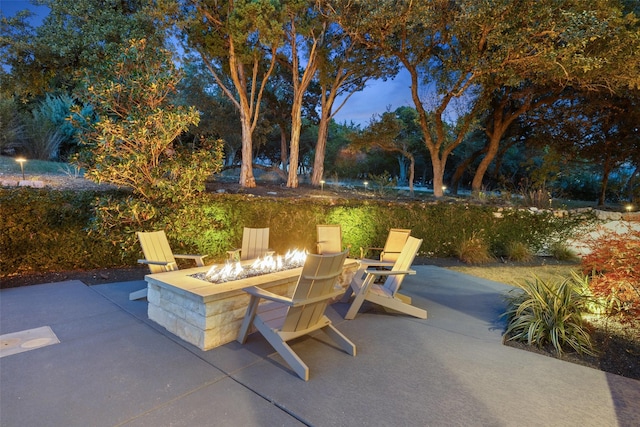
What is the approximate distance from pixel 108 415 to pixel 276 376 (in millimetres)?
1154

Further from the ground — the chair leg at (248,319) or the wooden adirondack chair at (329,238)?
the wooden adirondack chair at (329,238)

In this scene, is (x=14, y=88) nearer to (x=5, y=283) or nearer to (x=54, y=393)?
(x=5, y=283)

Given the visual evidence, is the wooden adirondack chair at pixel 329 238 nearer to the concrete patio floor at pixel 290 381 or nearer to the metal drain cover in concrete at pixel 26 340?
the concrete patio floor at pixel 290 381

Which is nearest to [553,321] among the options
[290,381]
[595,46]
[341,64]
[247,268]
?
[290,381]

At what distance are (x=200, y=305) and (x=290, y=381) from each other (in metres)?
1.08

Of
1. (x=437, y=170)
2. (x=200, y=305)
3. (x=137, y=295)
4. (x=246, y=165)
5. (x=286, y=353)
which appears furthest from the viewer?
(x=437, y=170)

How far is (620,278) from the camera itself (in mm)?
3498

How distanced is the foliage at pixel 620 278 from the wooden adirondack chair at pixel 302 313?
2.91 m

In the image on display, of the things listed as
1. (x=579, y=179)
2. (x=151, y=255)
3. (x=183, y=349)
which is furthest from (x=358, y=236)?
(x=579, y=179)

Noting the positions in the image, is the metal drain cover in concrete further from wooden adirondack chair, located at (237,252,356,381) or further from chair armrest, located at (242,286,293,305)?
chair armrest, located at (242,286,293,305)

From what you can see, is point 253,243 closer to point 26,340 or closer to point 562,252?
point 26,340

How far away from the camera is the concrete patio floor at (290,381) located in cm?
220

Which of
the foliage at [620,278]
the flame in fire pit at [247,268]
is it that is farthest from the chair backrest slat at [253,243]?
the foliage at [620,278]

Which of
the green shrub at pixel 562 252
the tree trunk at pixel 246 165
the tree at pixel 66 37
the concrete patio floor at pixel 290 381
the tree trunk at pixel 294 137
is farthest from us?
the tree trunk at pixel 294 137
